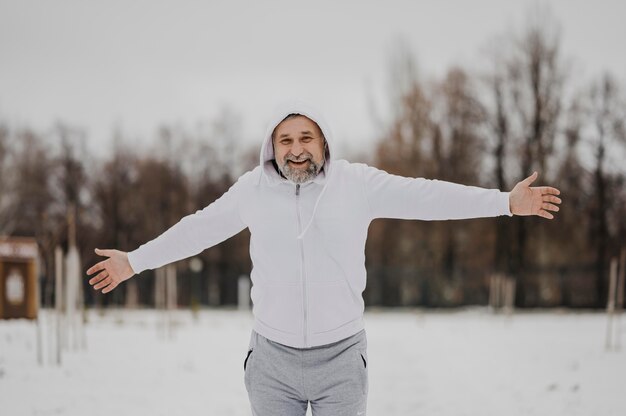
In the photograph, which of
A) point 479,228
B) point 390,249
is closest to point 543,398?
point 479,228

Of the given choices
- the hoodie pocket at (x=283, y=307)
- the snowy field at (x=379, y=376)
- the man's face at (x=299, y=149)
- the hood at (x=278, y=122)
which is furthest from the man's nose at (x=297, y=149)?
the snowy field at (x=379, y=376)

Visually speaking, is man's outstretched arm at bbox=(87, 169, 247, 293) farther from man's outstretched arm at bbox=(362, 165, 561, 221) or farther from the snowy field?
the snowy field

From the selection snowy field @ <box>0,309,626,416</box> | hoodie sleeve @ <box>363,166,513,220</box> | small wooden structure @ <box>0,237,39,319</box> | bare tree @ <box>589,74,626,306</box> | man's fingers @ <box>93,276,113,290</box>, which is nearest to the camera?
hoodie sleeve @ <box>363,166,513,220</box>

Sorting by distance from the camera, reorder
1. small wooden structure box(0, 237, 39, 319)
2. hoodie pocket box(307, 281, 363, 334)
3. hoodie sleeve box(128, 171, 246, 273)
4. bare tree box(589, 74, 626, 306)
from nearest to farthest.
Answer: hoodie pocket box(307, 281, 363, 334), hoodie sleeve box(128, 171, 246, 273), small wooden structure box(0, 237, 39, 319), bare tree box(589, 74, 626, 306)

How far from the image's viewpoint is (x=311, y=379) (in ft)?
10.7

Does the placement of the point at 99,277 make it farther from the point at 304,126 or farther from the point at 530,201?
the point at 530,201

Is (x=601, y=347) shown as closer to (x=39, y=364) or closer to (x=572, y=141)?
(x=39, y=364)

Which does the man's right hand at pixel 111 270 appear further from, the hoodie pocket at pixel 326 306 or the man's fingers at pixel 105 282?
the hoodie pocket at pixel 326 306

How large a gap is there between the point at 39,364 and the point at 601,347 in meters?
9.14

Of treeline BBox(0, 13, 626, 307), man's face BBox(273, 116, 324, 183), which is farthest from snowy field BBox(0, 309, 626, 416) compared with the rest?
treeline BBox(0, 13, 626, 307)

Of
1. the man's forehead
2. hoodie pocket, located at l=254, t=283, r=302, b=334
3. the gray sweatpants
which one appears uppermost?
the man's forehead

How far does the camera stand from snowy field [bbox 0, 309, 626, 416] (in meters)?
8.08

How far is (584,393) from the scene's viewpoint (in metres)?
8.39

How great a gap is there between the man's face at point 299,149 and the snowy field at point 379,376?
516cm
